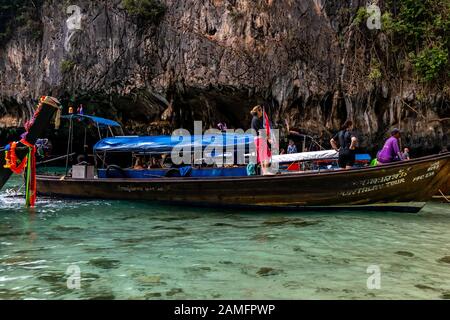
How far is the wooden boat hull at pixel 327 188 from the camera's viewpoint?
7809mm

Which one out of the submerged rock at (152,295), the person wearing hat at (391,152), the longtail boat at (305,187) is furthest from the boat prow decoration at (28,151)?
the person wearing hat at (391,152)

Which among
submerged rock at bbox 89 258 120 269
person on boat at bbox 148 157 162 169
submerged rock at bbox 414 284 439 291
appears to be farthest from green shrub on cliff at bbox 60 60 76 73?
submerged rock at bbox 414 284 439 291

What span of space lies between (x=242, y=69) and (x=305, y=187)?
9243mm

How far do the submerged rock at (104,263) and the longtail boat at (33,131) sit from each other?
16.6 feet

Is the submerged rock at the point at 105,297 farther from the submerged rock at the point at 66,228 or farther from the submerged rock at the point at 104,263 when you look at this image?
the submerged rock at the point at 66,228

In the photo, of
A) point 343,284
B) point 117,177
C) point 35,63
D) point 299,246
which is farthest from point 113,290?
point 35,63

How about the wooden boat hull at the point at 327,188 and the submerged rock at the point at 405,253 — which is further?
the wooden boat hull at the point at 327,188

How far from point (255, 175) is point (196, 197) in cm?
147

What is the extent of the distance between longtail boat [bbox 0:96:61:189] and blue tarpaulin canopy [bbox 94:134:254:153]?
1.90 metres

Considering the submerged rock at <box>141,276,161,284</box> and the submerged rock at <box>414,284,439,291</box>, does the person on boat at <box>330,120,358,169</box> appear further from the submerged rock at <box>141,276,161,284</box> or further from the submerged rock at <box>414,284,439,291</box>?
the submerged rock at <box>141,276,161,284</box>

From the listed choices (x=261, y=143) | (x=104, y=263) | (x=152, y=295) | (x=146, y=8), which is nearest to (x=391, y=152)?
(x=261, y=143)

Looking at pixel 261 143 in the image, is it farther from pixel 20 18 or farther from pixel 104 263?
pixel 20 18

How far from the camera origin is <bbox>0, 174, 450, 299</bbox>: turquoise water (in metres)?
3.83

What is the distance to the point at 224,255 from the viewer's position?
16.6ft
